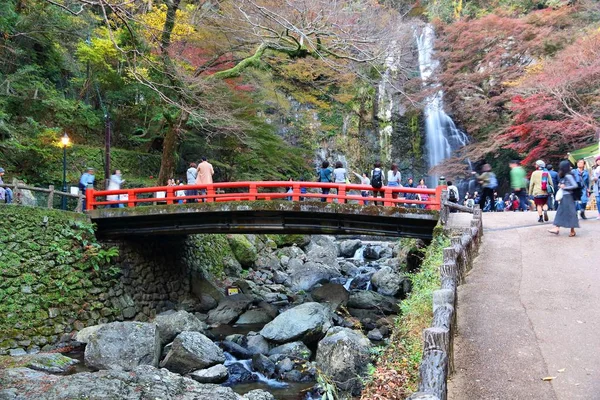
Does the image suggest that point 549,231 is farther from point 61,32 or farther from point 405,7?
point 405,7

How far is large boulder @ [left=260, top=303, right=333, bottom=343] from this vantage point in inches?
A: 418

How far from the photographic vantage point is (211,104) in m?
15.3

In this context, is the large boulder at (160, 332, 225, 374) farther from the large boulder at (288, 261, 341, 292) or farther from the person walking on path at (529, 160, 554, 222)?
the person walking on path at (529, 160, 554, 222)

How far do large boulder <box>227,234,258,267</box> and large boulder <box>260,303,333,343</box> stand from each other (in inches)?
292

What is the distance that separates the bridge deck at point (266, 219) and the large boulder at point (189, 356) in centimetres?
376

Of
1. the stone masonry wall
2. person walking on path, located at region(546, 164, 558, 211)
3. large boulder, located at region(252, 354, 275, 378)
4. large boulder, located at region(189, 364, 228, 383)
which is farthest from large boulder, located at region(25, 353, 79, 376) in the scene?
person walking on path, located at region(546, 164, 558, 211)

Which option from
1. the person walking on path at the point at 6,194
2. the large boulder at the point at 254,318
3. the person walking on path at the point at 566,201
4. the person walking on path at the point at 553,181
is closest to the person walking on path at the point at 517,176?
the person walking on path at the point at 553,181

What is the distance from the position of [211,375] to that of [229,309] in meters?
4.79

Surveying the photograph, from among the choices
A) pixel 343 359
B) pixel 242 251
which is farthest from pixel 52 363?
pixel 242 251

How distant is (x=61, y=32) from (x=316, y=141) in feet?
46.1

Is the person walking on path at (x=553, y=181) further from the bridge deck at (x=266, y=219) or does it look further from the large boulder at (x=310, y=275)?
the large boulder at (x=310, y=275)

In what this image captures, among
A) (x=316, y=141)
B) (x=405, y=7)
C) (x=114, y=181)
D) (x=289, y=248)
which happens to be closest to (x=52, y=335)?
(x=114, y=181)

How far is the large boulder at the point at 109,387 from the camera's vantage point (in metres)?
6.34

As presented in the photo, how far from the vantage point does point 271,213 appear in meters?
12.3
